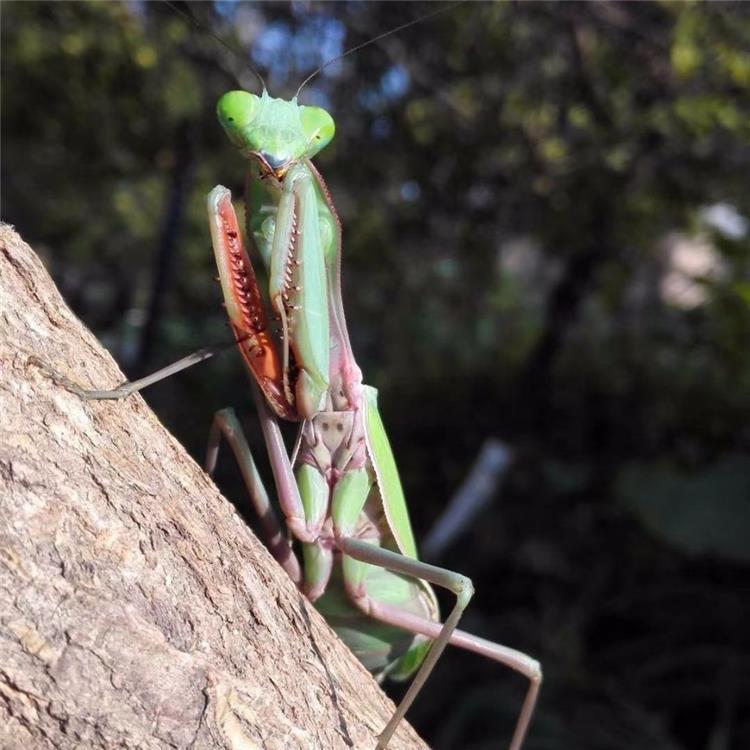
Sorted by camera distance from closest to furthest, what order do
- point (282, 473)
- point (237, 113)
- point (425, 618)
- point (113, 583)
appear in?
point (113, 583), point (237, 113), point (282, 473), point (425, 618)

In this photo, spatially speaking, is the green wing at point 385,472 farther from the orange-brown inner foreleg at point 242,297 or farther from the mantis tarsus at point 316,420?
the orange-brown inner foreleg at point 242,297

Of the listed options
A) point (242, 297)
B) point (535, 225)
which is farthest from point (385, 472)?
point (535, 225)

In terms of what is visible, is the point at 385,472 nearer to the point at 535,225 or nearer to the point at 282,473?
the point at 282,473

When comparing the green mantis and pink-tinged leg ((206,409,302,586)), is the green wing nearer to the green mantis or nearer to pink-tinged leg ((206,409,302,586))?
the green mantis

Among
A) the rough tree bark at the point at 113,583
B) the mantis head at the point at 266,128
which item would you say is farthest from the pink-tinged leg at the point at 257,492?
the mantis head at the point at 266,128

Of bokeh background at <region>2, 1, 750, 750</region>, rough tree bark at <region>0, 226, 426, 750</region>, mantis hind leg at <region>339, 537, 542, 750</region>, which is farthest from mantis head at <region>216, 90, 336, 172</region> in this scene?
bokeh background at <region>2, 1, 750, 750</region>


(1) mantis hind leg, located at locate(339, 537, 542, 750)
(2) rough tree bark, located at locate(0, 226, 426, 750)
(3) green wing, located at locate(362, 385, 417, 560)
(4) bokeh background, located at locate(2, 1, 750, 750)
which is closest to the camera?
(2) rough tree bark, located at locate(0, 226, 426, 750)

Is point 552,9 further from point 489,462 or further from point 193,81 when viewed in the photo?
point 489,462

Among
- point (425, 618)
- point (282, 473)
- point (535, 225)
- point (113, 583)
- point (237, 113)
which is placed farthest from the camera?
point (535, 225)
